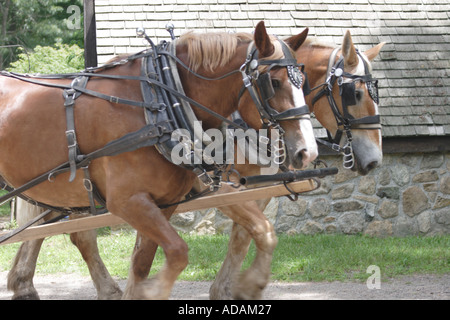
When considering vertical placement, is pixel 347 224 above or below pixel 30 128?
below

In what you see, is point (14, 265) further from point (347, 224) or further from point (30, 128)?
point (347, 224)

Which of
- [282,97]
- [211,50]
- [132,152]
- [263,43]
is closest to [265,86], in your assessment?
[282,97]

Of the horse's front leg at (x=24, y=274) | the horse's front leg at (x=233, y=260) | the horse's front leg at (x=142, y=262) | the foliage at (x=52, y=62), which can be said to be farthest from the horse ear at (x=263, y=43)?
the foliage at (x=52, y=62)

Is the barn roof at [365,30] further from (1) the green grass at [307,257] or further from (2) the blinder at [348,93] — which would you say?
(2) the blinder at [348,93]

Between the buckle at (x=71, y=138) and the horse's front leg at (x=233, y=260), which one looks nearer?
the buckle at (x=71, y=138)

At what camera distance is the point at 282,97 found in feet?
11.9

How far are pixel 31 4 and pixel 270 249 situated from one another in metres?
15.4

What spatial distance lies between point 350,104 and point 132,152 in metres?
1.96

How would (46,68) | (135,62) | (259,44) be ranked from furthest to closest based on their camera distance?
(46,68), (135,62), (259,44)

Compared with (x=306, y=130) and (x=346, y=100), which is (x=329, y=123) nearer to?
(x=346, y=100)

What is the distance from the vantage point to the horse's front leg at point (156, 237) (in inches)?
137

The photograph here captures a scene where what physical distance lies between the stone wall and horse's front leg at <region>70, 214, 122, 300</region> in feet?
8.67

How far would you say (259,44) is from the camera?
3.66m

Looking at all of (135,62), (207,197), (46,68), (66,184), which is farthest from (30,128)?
(46,68)
